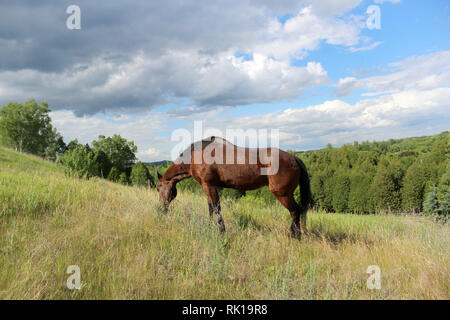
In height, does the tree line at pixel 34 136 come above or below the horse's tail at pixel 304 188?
above

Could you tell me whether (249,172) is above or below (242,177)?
above

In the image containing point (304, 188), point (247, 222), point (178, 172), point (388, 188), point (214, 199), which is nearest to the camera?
point (214, 199)

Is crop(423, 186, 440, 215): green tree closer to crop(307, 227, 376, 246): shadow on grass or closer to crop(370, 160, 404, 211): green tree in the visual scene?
crop(370, 160, 404, 211): green tree

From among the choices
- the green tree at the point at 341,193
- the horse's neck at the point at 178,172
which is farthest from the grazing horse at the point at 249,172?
the green tree at the point at 341,193

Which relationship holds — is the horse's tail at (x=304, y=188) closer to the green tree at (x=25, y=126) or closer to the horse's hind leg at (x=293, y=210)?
the horse's hind leg at (x=293, y=210)

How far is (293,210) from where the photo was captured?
5824 millimetres

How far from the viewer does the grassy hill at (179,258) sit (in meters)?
3.86

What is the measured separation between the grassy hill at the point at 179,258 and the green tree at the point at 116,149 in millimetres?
60253

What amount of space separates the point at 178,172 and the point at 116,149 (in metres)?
63.1

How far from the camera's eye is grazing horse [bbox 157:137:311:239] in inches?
224

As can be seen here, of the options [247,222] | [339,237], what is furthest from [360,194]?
[247,222]

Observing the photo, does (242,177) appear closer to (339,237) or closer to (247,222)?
(247,222)
